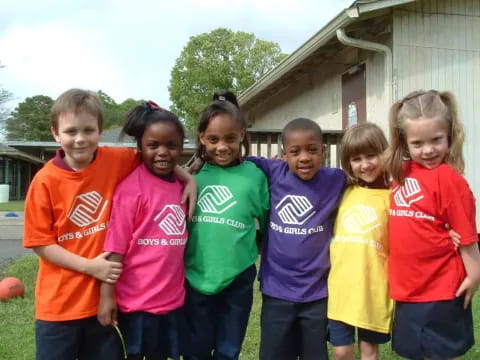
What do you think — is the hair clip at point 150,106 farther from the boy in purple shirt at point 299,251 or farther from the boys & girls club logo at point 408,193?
the boys & girls club logo at point 408,193

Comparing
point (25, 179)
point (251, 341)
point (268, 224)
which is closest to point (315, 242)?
point (268, 224)

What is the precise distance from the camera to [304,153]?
283cm

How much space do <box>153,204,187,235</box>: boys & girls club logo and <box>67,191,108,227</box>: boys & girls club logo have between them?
0.27m

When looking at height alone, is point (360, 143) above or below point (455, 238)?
above

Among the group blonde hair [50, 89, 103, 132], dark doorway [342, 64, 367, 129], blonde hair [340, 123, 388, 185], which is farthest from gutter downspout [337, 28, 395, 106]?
blonde hair [50, 89, 103, 132]

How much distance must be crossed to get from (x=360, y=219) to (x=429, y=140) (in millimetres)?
532

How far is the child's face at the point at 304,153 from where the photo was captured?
2.82 metres

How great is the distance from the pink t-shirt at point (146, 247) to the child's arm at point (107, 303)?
0.21 ft

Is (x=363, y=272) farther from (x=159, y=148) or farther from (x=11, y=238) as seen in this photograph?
(x=11, y=238)

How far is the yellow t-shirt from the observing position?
8.86 feet

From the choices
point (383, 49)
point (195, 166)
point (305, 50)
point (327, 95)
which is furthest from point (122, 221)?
point (327, 95)

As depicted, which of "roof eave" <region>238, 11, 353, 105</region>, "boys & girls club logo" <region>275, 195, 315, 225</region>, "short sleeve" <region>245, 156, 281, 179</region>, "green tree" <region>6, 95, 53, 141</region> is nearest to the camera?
"boys & girls club logo" <region>275, 195, 315, 225</region>

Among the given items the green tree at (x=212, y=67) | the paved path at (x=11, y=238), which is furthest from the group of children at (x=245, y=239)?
the green tree at (x=212, y=67)

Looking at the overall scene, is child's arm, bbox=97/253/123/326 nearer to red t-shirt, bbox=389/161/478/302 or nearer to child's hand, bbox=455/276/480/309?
red t-shirt, bbox=389/161/478/302
